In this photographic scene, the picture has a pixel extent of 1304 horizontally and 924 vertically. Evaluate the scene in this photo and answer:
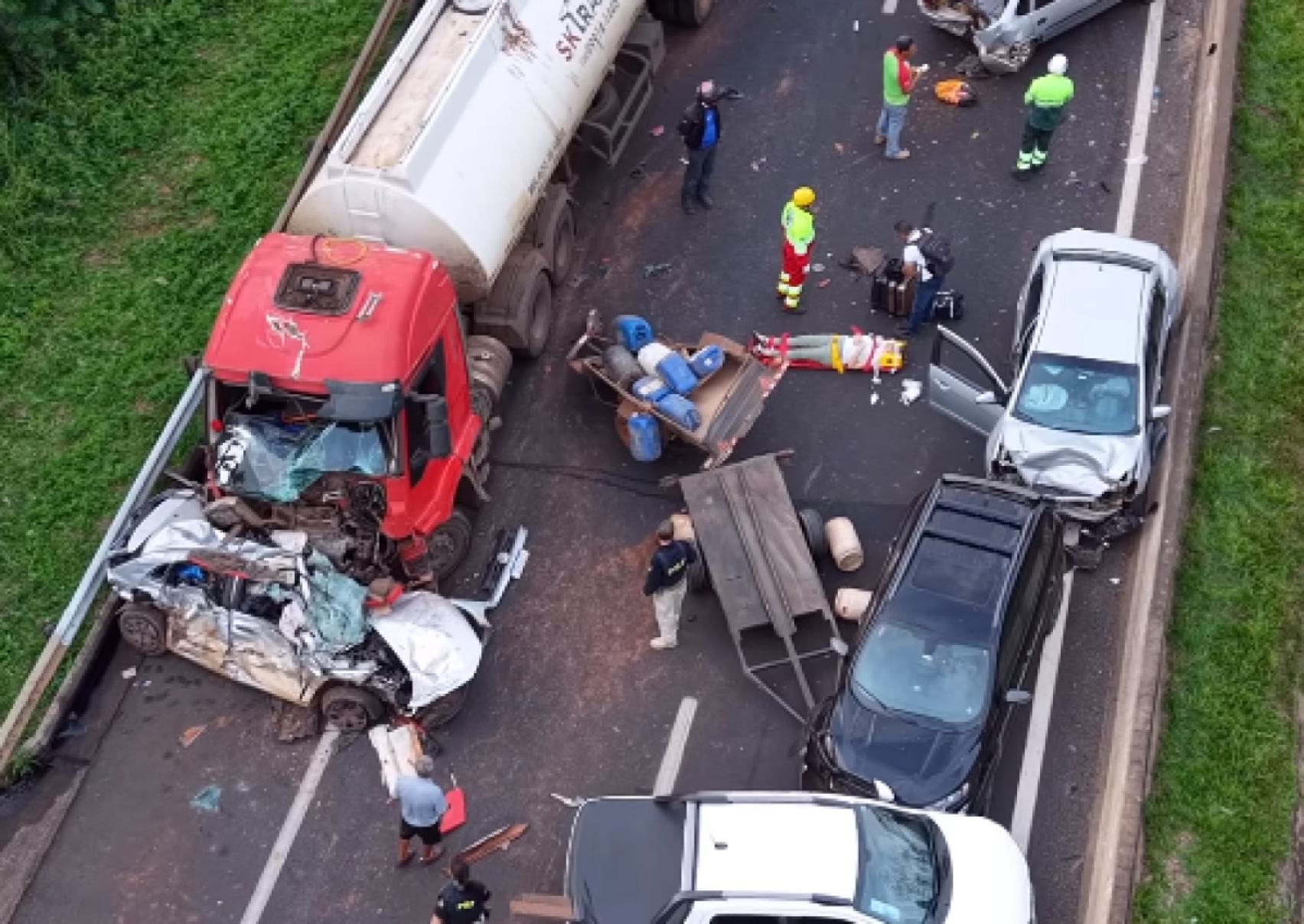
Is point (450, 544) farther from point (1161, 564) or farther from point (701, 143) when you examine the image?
point (1161, 564)

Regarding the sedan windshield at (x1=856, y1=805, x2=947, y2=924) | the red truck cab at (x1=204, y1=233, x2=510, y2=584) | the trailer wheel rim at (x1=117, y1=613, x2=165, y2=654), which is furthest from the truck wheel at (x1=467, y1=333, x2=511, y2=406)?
the sedan windshield at (x1=856, y1=805, x2=947, y2=924)

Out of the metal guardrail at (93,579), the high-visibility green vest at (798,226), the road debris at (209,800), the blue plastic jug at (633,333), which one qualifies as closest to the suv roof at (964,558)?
the high-visibility green vest at (798,226)

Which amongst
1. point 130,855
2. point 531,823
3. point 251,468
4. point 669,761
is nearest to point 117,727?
point 130,855

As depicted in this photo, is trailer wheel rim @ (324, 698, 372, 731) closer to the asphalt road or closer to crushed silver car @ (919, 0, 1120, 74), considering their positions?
the asphalt road

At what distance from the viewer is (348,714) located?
38.9ft

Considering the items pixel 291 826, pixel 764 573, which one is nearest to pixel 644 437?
pixel 764 573

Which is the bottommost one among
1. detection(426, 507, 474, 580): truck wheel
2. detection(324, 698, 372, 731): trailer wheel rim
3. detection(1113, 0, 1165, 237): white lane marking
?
detection(324, 698, 372, 731): trailer wheel rim

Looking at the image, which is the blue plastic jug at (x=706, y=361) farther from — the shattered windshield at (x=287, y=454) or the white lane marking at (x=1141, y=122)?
the white lane marking at (x=1141, y=122)

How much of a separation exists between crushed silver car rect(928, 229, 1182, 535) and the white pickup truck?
143 inches

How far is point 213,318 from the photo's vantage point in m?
15.1

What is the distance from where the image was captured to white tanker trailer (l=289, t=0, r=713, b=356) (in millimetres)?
12789

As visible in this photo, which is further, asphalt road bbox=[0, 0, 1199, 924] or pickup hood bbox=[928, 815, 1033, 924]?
asphalt road bbox=[0, 0, 1199, 924]

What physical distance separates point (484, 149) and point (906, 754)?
7.19 m

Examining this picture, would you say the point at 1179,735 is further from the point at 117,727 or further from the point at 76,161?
the point at 76,161
